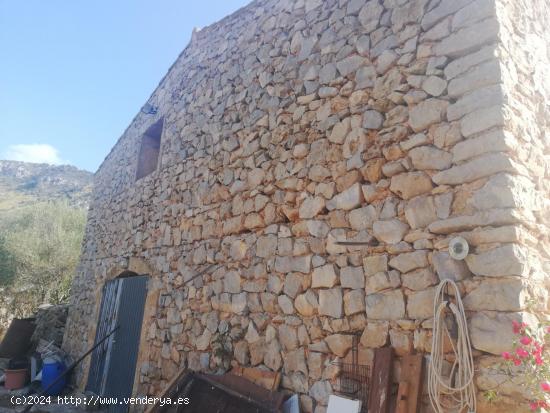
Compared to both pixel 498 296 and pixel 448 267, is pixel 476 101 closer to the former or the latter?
pixel 448 267

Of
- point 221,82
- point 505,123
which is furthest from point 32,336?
point 505,123

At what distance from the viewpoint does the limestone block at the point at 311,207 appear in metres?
3.17

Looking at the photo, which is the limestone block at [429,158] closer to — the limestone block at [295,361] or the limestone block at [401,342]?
the limestone block at [401,342]

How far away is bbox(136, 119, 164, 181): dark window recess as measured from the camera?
7.13 metres

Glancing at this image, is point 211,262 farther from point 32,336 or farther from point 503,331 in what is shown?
point 32,336

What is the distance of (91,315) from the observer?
23.7 feet

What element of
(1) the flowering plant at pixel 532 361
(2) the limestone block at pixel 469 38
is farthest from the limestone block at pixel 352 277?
(2) the limestone block at pixel 469 38

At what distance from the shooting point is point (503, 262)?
2.05 meters

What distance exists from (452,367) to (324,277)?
1086 millimetres

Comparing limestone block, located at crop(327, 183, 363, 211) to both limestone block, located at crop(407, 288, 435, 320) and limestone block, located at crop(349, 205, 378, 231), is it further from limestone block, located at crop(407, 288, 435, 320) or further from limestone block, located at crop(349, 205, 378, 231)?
limestone block, located at crop(407, 288, 435, 320)

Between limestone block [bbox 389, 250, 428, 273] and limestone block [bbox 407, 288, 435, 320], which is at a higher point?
limestone block [bbox 389, 250, 428, 273]

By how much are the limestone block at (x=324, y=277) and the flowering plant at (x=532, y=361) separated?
1.22 meters

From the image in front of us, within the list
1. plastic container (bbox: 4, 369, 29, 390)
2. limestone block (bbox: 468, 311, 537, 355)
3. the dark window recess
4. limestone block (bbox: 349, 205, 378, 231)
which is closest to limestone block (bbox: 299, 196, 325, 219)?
limestone block (bbox: 349, 205, 378, 231)

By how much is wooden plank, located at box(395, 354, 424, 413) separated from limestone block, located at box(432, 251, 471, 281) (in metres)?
0.50
